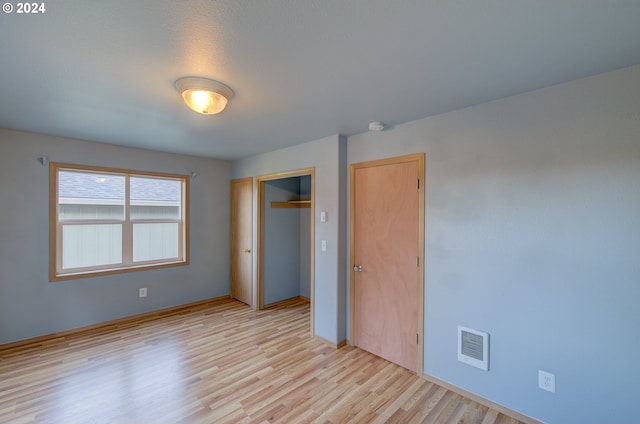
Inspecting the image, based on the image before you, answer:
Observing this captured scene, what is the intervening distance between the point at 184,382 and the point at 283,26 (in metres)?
2.91

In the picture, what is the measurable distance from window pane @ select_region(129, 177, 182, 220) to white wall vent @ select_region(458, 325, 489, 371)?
4.22 meters

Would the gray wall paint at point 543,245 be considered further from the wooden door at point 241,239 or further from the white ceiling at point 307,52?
the wooden door at point 241,239

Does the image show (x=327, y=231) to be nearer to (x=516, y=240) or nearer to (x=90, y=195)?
(x=516, y=240)

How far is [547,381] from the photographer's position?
6.50ft

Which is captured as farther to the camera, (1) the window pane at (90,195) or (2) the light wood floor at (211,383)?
(1) the window pane at (90,195)

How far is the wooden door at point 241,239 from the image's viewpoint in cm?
455

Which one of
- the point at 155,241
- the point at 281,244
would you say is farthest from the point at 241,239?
Result: the point at 155,241

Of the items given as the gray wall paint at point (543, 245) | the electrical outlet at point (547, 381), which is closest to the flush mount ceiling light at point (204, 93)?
the gray wall paint at point (543, 245)

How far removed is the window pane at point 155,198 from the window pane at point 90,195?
0.16 m

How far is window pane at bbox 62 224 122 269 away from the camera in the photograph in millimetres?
3533

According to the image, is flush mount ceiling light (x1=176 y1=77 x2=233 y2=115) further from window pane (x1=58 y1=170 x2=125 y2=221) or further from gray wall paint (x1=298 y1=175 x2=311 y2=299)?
gray wall paint (x1=298 y1=175 x2=311 y2=299)

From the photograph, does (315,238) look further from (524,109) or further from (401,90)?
(524,109)

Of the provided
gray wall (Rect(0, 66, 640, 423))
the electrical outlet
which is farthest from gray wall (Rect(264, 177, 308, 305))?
→ the electrical outlet

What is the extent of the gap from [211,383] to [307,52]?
2.78 meters
